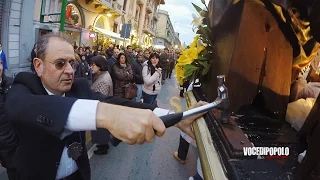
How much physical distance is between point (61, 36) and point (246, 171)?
4.63ft

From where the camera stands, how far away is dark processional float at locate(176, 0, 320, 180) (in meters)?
1.16

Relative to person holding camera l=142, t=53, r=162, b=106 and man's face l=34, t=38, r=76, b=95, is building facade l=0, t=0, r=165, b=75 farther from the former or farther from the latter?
person holding camera l=142, t=53, r=162, b=106

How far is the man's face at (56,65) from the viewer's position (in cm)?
163

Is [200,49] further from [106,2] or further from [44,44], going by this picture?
[106,2]

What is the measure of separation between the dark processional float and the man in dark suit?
0.37 m

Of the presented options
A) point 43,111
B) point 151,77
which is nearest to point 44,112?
point 43,111

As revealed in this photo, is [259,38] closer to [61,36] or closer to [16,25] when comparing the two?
[61,36]

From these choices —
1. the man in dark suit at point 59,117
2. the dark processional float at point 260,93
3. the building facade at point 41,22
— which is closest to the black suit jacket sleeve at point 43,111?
the man in dark suit at point 59,117

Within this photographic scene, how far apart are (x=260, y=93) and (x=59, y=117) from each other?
4.65 feet

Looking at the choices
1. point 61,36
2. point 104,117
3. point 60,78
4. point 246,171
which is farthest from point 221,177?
point 61,36

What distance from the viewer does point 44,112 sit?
3.30 feet

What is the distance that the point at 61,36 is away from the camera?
5.62 feet

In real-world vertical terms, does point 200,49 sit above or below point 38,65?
above

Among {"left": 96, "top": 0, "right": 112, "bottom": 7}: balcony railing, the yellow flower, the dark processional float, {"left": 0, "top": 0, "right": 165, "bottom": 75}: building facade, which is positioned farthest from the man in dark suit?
{"left": 96, "top": 0, "right": 112, "bottom": 7}: balcony railing
